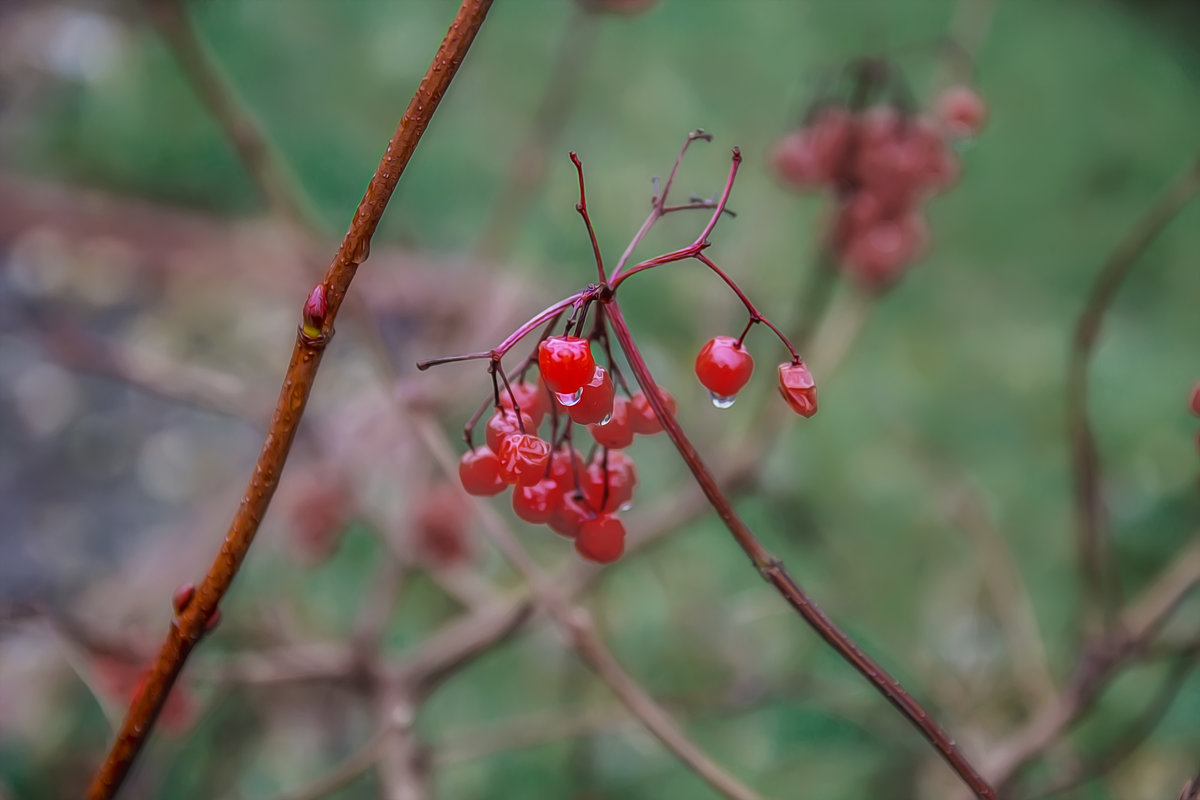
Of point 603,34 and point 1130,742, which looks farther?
point 603,34

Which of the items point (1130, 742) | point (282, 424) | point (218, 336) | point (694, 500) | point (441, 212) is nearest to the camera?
point (282, 424)

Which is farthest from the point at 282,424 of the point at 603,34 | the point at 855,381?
the point at 603,34

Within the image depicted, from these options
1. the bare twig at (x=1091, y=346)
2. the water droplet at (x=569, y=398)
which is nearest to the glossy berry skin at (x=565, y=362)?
the water droplet at (x=569, y=398)

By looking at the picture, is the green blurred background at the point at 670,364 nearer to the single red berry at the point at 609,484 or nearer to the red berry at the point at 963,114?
the red berry at the point at 963,114

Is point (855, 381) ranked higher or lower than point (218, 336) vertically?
higher

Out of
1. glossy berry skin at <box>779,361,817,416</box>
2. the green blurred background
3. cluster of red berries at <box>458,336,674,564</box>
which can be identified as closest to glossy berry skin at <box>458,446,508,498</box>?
cluster of red berries at <box>458,336,674,564</box>

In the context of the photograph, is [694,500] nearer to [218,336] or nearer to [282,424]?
[282,424]
